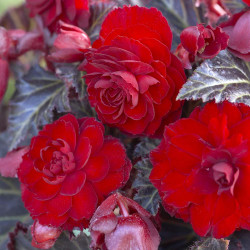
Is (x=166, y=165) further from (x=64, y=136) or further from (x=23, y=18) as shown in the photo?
(x=23, y=18)

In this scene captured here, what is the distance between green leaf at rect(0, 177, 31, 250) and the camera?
0.78m

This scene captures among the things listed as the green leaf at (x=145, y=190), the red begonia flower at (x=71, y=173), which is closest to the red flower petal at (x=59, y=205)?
the red begonia flower at (x=71, y=173)

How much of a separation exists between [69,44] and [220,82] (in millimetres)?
244

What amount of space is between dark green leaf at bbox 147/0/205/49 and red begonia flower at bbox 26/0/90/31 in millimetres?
125

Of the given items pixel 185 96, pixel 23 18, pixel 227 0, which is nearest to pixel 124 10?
pixel 185 96

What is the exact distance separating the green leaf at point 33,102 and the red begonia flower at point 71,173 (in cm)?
14

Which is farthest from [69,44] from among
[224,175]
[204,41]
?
[224,175]

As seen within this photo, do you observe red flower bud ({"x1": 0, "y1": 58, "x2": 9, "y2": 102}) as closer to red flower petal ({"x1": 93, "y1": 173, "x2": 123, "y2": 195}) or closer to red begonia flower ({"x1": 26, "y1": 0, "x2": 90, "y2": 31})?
red begonia flower ({"x1": 26, "y1": 0, "x2": 90, "y2": 31})

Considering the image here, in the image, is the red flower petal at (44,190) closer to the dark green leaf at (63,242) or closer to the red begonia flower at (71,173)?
the red begonia flower at (71,173)

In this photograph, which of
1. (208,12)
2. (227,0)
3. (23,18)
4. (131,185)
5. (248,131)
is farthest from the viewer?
(23,18)

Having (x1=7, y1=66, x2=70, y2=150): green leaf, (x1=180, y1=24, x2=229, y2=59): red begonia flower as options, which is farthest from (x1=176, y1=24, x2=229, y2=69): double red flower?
(x1=7, y1=66, x2=70, y2=150): green leaf

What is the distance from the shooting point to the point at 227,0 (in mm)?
841

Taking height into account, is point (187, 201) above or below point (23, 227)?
above

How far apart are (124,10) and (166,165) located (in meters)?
0.21
